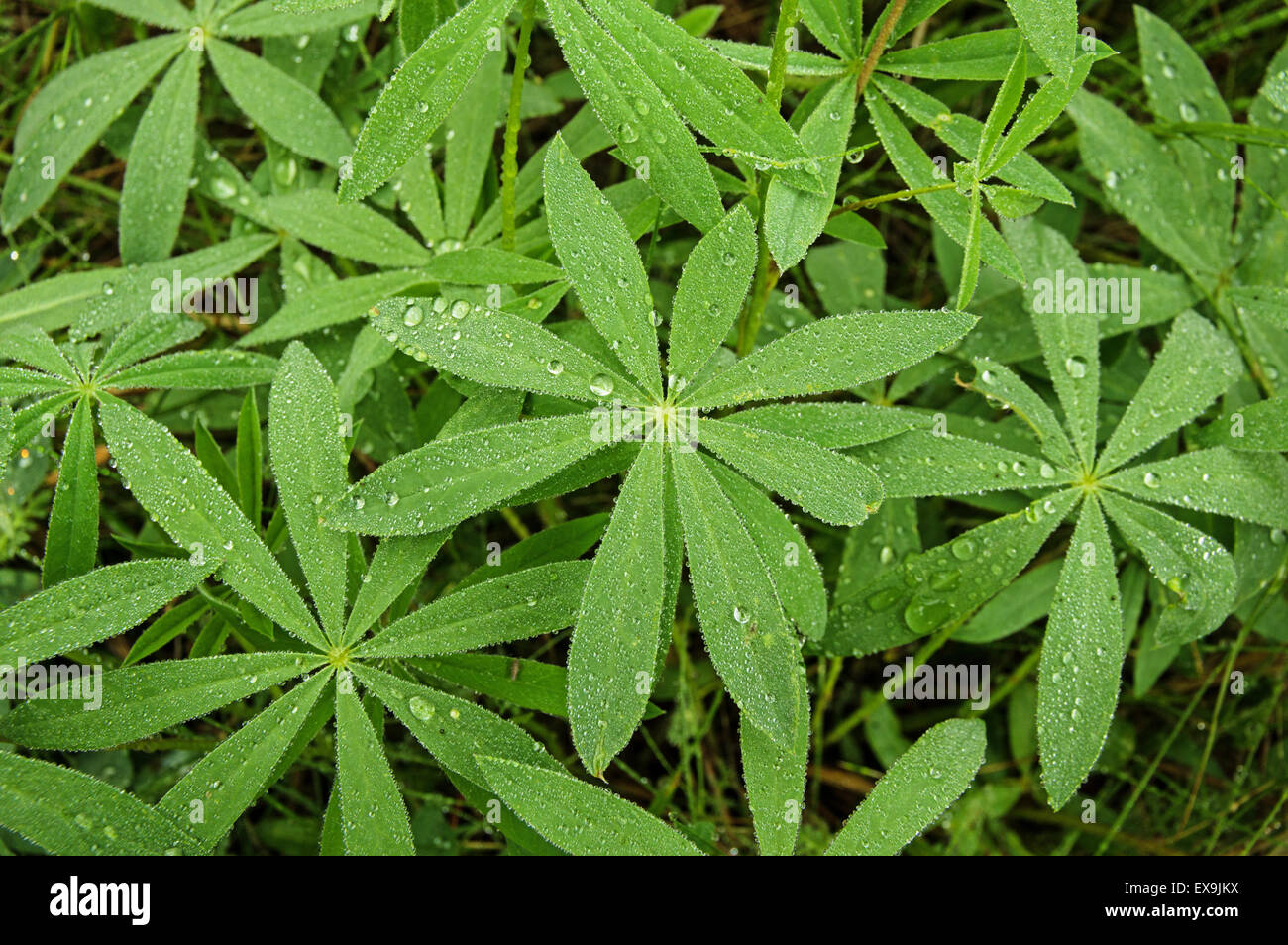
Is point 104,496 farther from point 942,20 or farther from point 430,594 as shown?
point 942,20

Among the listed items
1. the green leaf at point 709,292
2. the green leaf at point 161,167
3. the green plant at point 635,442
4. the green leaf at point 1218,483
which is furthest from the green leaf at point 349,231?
the green leaf at point 1218,483

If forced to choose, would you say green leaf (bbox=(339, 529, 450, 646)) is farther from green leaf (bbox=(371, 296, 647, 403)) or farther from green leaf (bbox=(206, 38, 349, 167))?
green leaf (bbox=(206, 38, 349, 167))

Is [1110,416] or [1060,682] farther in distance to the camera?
[1110,416]

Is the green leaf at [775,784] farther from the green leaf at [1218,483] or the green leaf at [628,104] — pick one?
the green leaf at [628,104]

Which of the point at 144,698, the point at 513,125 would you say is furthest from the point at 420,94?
the point at 144,698
